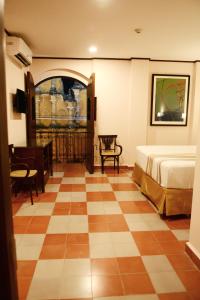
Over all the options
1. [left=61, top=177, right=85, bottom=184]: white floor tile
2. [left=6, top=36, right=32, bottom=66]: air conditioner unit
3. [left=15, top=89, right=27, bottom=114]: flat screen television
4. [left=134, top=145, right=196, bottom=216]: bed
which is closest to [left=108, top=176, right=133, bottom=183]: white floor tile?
[left=61, top=177, right=85, bottom=184]: white floor tile

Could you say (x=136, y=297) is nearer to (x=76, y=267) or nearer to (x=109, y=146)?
(x=76, y=267)

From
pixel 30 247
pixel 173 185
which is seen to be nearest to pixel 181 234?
pixel 173 185

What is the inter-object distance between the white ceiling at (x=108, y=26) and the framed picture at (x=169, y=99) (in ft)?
2.24

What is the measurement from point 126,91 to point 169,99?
1099 mm

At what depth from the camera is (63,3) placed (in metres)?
2.78

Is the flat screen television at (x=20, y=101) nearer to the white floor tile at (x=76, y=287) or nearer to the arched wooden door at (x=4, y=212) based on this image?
the white floor tile at (x=76, y=287)

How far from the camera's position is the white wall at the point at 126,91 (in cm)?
552

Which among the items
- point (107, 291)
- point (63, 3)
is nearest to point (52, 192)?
point (107, 291)

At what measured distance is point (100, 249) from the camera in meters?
2.38

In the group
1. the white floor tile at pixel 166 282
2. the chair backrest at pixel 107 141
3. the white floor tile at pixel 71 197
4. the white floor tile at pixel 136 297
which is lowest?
the white floor tile at pixel 136 297

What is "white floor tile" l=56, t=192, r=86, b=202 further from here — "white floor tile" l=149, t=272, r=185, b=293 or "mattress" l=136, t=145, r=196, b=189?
"white floor tile" l=149, t=272, r=185, b=293

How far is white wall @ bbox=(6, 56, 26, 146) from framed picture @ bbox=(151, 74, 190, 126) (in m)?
3.10

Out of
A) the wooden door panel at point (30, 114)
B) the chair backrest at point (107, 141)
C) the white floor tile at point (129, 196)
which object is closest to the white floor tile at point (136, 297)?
the white floor tile at point (129, 196)

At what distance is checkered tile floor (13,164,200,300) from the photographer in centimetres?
183
